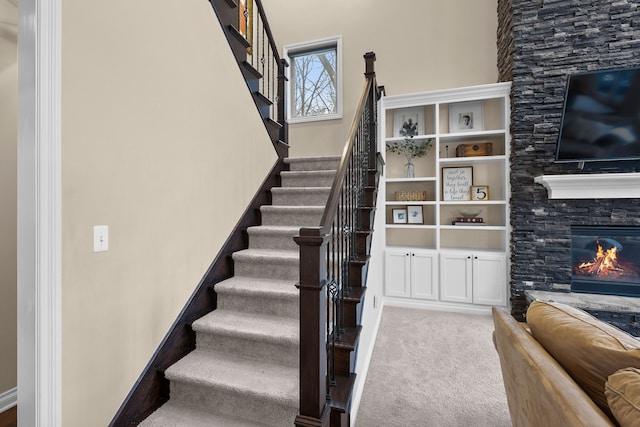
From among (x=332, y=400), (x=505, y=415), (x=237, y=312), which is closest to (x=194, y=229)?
(x=237, y=312)

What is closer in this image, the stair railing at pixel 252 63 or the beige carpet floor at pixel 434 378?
the beige carpet floor at pixel 434 378

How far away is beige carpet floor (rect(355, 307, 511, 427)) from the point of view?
6.26 feet

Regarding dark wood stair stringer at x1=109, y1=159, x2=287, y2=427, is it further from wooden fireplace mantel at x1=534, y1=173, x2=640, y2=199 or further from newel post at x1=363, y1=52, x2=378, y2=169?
wooden fireplace mantel at x1=534, y1=173, x2=640, y2=199

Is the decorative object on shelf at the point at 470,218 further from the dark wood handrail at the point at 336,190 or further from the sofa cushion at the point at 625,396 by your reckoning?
the sofa cushion at the point at 625,396

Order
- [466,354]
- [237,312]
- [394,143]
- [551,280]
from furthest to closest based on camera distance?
1. [394,143]
2. [551,280]
3. [466,354]
4. [237,312]

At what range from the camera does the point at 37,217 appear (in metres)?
1.31

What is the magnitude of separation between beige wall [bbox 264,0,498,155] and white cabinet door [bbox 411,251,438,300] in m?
2.01

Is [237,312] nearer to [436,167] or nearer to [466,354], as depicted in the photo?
[466,354]

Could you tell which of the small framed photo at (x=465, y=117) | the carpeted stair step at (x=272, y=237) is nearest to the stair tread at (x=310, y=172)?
the carpeted stair step at (x=272, y=237)

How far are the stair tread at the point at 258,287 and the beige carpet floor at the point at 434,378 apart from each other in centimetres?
88

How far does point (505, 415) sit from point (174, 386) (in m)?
2.00

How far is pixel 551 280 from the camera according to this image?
3.44m

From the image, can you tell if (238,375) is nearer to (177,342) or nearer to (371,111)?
(177,342)

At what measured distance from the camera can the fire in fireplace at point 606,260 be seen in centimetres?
327
